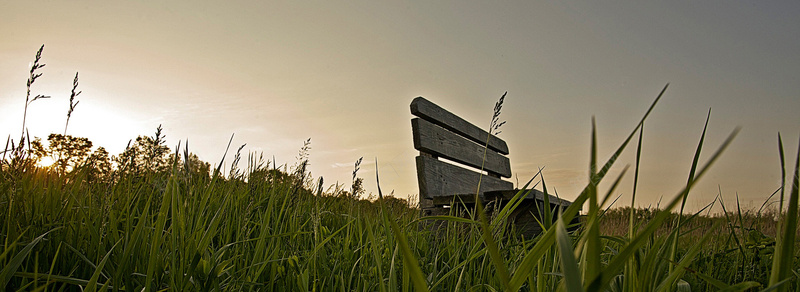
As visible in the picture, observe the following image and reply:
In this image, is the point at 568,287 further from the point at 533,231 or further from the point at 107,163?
the point at 533,231

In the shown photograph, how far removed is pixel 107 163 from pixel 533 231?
3.40 metres

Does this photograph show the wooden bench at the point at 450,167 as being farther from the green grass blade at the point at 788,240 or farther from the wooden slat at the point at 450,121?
the green grass blade at the point at 788,240

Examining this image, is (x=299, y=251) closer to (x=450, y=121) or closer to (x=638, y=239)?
Result: (x=638, y=239)

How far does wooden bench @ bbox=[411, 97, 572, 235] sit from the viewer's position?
13.0ft

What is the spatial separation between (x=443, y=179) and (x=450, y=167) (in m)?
0.26

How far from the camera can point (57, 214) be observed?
65.7 inches

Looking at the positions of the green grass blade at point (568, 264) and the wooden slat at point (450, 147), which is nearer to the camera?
the green grass blade at point (568, 264)

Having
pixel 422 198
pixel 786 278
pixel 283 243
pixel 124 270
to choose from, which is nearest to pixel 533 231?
pixel 422 198

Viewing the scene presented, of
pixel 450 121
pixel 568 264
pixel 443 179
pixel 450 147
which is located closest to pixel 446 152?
pixel 450 147

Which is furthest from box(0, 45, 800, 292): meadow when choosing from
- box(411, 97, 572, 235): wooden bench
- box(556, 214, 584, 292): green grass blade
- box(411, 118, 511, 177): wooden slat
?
box(411, 118, 511, 177): wooden slat

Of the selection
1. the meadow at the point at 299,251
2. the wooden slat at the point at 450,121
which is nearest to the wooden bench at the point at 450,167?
the wooden slat at the point at 450,121

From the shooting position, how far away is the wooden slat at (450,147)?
4277 mm

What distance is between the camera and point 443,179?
4566 millimetres

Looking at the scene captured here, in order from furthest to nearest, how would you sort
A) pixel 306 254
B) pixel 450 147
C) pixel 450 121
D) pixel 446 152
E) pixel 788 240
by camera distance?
pixel 450 121 < pixel 450 147 < pixel 446 152 < pixel 306 254 < pixel 788 240
